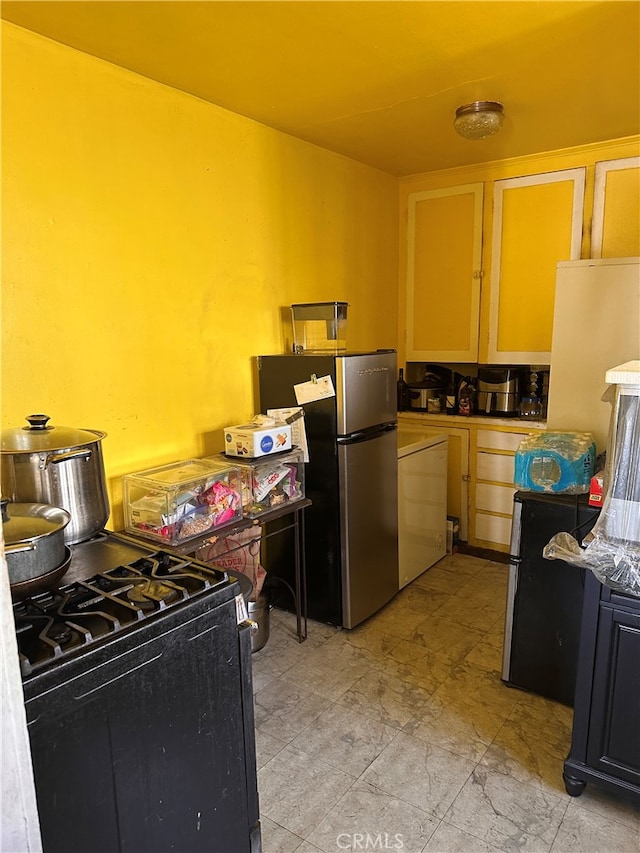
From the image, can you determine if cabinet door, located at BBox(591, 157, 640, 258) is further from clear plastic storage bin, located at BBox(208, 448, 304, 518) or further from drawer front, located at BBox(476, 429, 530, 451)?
clear plastic storage bin, located at BBox(208, 448, 304, 518)

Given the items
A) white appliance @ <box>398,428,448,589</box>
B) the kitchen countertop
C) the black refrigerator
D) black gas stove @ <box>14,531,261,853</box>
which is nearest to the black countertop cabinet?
the black refrigerator

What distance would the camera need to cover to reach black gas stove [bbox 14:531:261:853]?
40.0 inches

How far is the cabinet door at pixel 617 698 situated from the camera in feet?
5.49

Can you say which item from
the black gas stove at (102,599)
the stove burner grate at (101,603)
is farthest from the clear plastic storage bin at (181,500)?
the stove burner grate at (101,603)

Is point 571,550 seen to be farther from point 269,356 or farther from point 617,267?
point 269,356

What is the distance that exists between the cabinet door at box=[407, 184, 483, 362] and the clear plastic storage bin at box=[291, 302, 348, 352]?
1.13 meters

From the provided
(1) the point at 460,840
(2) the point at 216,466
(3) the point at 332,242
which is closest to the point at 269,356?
(2) the point at 216,466

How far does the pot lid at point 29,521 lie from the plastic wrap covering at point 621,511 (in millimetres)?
1469

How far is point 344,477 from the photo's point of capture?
2.66m

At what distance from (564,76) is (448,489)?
238 cm

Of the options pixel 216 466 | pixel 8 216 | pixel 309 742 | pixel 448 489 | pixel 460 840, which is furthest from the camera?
pixel 448 489

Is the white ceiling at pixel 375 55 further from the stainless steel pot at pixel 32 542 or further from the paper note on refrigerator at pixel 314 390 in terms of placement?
the stainless steel pot at pixel 32 542

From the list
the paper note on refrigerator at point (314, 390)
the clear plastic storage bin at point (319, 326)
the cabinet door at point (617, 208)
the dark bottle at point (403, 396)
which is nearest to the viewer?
the paper note on refrigerator at point (314, 390)

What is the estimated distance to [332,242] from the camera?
10.6 feet
